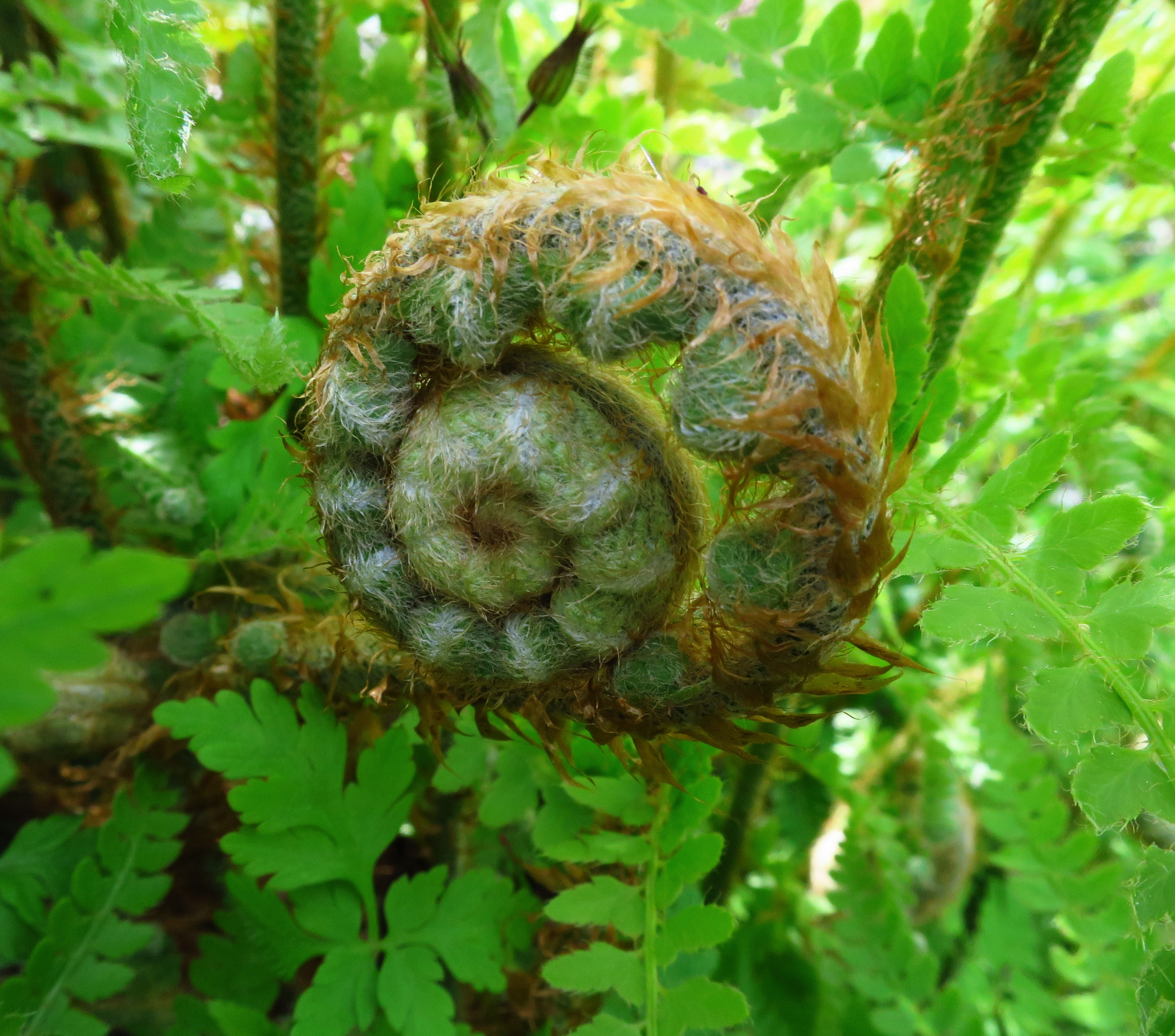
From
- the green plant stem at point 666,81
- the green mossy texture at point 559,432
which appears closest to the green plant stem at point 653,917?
the green mossy texture at point 559,432

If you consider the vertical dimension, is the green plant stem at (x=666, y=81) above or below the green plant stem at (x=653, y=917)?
above

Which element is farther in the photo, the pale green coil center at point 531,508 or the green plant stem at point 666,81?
the green plant stem at point 666,81

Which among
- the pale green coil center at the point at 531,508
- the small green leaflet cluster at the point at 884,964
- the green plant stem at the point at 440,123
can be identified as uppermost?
the green plant stem at the point at 440,123

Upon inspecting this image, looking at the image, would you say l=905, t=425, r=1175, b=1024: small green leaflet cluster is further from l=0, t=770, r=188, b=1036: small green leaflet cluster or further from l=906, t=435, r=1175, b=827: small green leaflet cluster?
l=0, t=770, r=188, b=1036: small green leaflet cluster

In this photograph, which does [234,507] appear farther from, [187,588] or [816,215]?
[816,215]

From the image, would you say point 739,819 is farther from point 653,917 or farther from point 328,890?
point 328,890

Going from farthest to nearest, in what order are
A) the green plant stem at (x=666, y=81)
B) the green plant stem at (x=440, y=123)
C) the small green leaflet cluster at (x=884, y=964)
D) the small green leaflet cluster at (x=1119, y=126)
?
1. the green plant stem at (x=666, y=81)
2. the small green leaflet cluster at (x=884, y=964)
3. the green plant stem at (x=440, y=123)
4. the small green leaflet cluster at (x=1119, y=126)

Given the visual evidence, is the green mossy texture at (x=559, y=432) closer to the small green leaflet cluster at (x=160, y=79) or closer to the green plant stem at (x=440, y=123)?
the small green leaflet cluster at (x=160, y=79)
